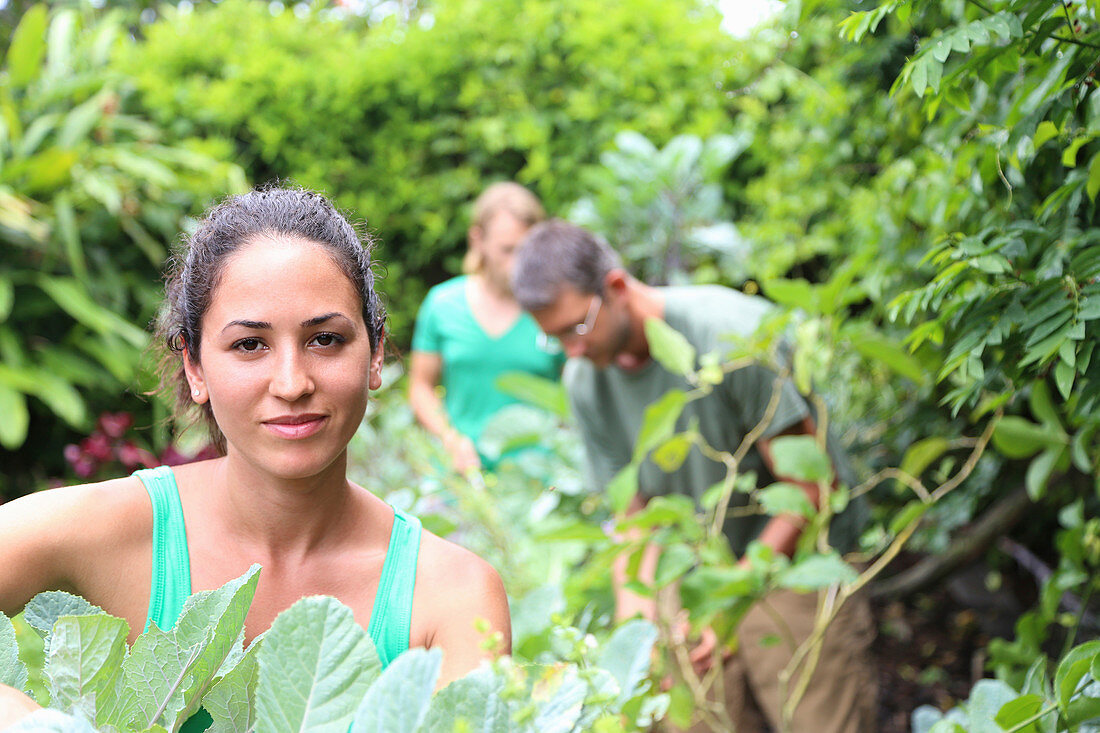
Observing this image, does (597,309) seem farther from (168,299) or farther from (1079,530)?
(168,299)

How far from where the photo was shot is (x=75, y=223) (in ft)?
16.3

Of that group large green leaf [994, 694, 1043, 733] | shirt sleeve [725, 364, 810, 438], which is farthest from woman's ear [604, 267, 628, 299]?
large green leaf [994, 694, 1043, 733]

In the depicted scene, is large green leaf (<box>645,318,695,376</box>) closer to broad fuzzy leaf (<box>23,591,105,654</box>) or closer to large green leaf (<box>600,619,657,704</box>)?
large green leaf (<box>600,619,657,704</box>)

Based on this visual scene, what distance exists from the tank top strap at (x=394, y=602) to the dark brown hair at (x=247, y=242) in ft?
0.91

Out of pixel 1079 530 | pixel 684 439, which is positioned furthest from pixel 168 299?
pixel 1079 530

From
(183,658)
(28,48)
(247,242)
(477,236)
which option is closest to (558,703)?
(183,658)

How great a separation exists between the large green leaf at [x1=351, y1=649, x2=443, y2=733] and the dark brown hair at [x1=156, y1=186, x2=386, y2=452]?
0.63 m

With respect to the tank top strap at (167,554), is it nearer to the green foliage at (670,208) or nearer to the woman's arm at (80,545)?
the woman's arm at (80,545)

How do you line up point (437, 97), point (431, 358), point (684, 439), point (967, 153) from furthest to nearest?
1. point (437, 97)
2. point (431, 358)
3. point (684, 439)
4. point (967, 153)

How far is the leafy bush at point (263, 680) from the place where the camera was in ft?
2.27

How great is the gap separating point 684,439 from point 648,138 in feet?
8.88

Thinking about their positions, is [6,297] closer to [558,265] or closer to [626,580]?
[558,265]

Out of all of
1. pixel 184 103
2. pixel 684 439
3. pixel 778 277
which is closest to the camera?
pixel 684 439

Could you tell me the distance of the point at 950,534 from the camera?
3121 mm
